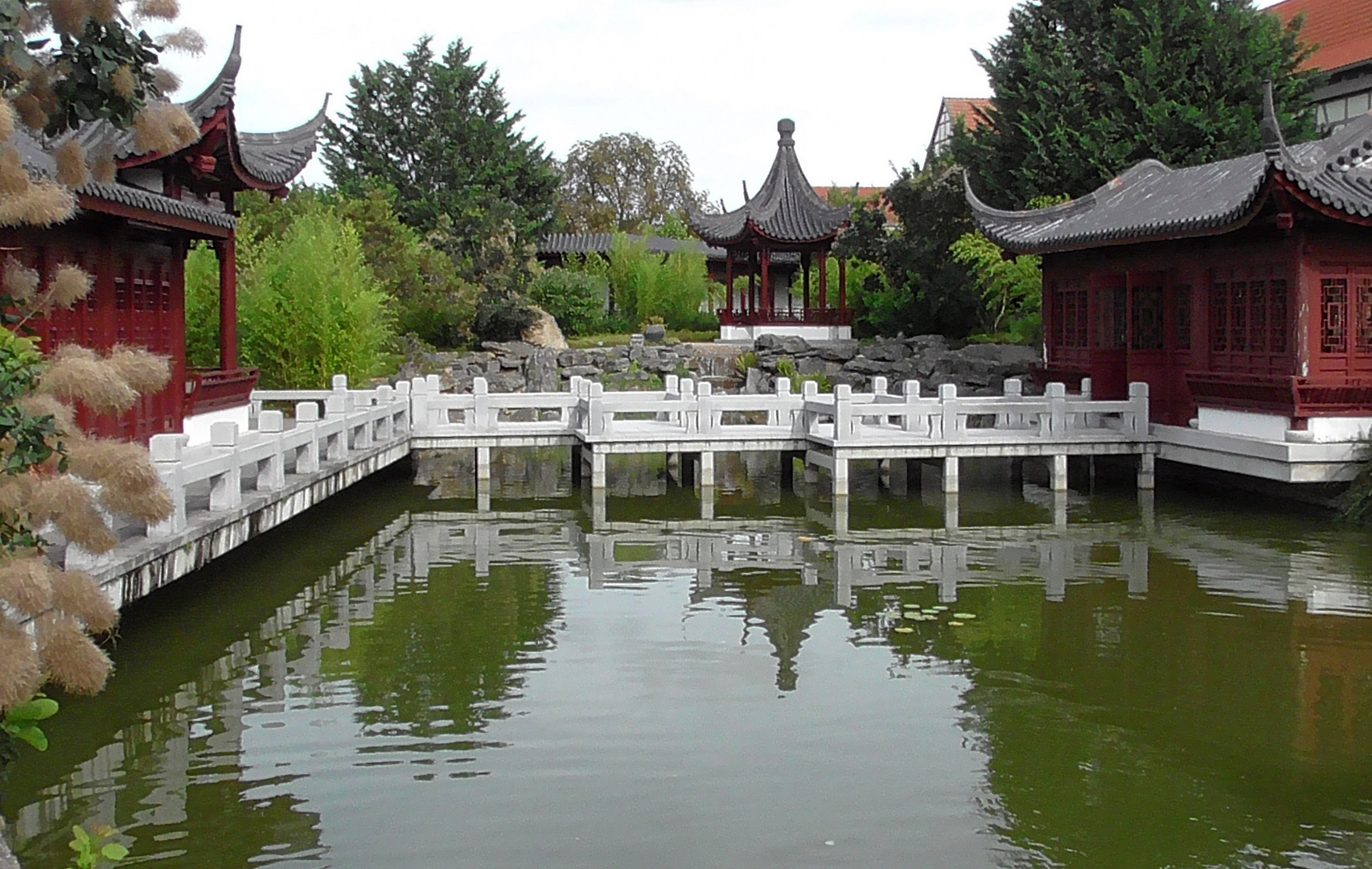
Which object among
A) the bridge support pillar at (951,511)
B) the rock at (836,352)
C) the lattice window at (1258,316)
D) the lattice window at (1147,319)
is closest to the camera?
the lattice window at (1258,316)

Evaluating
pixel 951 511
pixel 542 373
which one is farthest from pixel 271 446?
pixel 542 373

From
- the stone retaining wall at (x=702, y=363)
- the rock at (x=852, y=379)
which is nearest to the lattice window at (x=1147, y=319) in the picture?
the stone retaining wall at (x=702, y=363)

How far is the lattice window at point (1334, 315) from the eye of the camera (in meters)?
12.9

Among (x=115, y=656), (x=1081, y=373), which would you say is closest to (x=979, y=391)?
(x=1081, y=373)

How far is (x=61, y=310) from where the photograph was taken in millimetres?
10484

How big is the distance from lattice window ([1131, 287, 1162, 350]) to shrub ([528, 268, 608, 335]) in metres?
13.8

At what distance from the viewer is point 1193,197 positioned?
15156 millimetres

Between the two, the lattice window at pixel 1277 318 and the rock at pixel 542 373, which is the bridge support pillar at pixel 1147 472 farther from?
the rock at pixel 542 373

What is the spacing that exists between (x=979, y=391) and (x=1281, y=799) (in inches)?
662

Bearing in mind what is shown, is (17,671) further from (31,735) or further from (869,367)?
(869,367)

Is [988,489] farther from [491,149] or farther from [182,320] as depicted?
[491,149]

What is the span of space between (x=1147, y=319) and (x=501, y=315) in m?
12.3

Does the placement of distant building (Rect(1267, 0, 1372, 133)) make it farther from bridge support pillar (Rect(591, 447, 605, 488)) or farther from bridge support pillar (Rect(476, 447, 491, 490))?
bridge support pillar (Rect(476, 447, 491, 490))

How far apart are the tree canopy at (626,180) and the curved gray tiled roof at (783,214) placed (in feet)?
52.6
